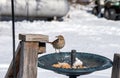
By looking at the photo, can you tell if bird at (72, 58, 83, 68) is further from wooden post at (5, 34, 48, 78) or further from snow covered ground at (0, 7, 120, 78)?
snow covered ground at (0, 7, 120, 78)

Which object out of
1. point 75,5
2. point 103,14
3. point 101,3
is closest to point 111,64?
point 103,14

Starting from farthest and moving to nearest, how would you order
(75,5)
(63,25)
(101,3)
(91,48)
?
(75,5), (101,3), (63,25), (91,48)

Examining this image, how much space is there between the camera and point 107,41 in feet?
38.9

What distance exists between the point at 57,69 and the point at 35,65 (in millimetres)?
278

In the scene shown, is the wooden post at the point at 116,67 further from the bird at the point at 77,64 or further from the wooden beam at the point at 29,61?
the wooden beam at the point at 29,61

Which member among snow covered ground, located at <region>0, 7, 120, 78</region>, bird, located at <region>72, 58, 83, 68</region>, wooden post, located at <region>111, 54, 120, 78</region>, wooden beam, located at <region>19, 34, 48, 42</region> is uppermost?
wooden beam, located at <region>19, 34, 48, 42</region>

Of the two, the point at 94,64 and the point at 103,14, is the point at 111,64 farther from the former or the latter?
the point at 103,14

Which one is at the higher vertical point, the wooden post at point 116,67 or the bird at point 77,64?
the wooden post at point 116,67

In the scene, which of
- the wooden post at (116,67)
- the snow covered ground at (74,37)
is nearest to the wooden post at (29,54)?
the wooden post at (116,67)

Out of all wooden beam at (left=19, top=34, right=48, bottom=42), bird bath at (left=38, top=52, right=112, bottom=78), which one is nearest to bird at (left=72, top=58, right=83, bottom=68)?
bird bath at (left=38, top=52, right=112, bottom=78)

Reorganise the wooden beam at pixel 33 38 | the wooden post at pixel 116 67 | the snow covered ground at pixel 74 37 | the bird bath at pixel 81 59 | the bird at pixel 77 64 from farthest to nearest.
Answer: the snow covered ground at pixel 74 37 < the bird at pixel 77 64 < the bird bath at pixel 81 59 < the wooden beam at pixel 33 38 < the wooden post at pixel 116 67

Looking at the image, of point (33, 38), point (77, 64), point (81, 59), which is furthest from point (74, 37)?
point (33, 38)

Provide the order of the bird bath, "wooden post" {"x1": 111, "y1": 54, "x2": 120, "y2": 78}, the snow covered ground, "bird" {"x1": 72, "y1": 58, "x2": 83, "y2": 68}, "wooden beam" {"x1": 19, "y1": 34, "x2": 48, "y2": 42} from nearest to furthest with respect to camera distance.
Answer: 1. "wooden post" {"x1": 111, "y1": 54, "x2": 120, "y2": 78}
2. "wooden beam" {"x1": 19, "y1": 34, "x2": 48, "y2": 42}
3. the bird bath
4. "bird" {"x1": 72, "y1": 58, "x2": 83, "y2": 68}
5. the snow covered ground

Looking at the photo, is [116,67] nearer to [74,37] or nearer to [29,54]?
[29,54]
